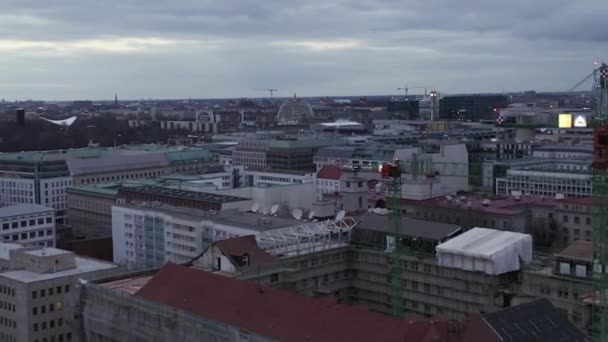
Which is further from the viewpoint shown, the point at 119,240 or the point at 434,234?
the point at 119,240

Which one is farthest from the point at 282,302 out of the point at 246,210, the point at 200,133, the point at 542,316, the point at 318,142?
the point at 200,133

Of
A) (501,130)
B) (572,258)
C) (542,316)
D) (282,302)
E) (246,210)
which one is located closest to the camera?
(542,316)

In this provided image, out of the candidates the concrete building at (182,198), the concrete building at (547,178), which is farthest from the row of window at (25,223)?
the concrete building at (547,178)

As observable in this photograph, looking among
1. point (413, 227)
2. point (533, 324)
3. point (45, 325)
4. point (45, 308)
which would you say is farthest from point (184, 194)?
point (533, 324)

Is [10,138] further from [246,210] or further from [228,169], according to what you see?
[246,210]

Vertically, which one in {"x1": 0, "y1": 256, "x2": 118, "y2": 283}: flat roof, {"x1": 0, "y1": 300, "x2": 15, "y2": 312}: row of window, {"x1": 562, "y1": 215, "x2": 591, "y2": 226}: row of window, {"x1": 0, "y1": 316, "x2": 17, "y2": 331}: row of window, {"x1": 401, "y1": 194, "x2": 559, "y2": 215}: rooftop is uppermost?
{"x1": 401, "y1": 194, "x2": 559, "y2": 215}: rooftop

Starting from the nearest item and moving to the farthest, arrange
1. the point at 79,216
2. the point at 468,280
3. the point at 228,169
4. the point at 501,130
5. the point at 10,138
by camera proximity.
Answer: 1. the point at 468,280
2. the point at 79,216
3. the point at 228,169
4. the point at 501,130
5. the point at 10,138

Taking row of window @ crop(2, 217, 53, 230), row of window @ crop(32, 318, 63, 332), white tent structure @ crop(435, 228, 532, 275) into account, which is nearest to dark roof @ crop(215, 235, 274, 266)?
white tent structure @ crop(435, 228, 532, 275)

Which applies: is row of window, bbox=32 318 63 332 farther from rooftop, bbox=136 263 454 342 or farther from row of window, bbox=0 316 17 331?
rooftop, bbox=136 263 454 342
